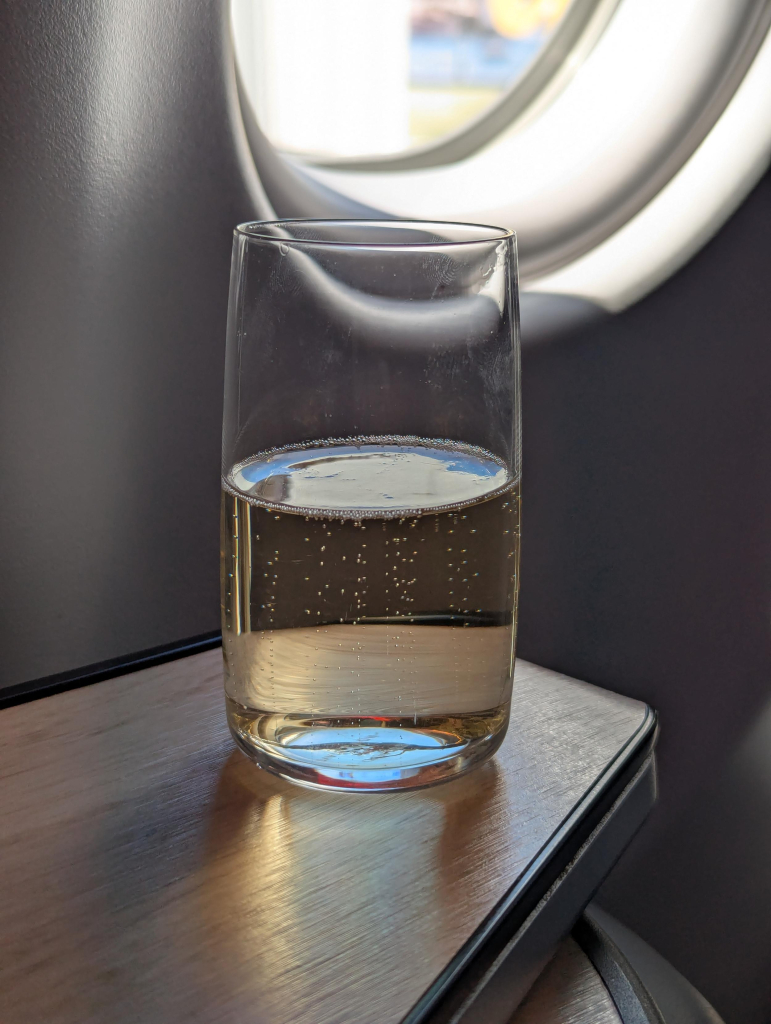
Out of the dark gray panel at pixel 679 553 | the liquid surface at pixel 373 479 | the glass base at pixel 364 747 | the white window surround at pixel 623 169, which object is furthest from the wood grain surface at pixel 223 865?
the white window surround at pixel 623 169

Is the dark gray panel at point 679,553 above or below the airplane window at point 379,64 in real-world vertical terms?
below

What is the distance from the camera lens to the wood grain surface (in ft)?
1.18

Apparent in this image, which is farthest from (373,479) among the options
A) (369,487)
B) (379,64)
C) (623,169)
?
(379,64)

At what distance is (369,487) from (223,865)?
18cm

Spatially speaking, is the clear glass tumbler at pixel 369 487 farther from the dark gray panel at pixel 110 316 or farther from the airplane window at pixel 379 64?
the airplane window at pixel 379 64

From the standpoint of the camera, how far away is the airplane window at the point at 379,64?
3.69 ft

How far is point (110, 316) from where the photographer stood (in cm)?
84

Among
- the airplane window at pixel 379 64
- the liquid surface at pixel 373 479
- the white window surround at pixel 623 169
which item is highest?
the airplane window at pixel 379 64

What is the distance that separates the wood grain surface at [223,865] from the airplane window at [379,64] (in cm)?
84

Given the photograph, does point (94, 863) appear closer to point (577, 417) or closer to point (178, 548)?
point (178, 548)

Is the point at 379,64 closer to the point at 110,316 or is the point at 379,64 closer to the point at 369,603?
the point at 110,316

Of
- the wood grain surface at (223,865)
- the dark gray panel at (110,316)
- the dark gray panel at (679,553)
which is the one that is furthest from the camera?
the dark gray panel at (679,553)

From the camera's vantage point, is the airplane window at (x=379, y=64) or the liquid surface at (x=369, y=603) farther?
the airplane window at (x=379, y=64)

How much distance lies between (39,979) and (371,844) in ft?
0.48
